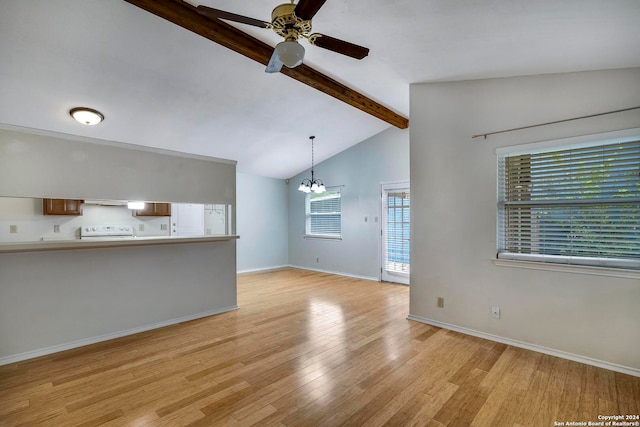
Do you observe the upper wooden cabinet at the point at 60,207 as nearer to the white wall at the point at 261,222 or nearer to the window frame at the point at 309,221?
the white wall at the point at 261,222

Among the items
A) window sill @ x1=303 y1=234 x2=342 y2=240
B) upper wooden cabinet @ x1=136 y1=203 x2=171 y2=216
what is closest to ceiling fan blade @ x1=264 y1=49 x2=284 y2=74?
upper wooden cabinet @ x1=136 y1=203 x2=171 y2=216

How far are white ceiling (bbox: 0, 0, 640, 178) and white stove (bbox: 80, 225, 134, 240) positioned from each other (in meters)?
1.90

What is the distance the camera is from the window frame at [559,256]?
2543mm

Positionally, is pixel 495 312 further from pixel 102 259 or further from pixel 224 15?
pixel 102 259

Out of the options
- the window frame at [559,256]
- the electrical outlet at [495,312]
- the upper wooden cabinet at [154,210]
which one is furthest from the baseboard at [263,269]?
the window frame at [559,256]

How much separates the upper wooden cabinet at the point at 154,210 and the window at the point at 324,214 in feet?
10.7

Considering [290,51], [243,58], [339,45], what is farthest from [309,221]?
[290,51]

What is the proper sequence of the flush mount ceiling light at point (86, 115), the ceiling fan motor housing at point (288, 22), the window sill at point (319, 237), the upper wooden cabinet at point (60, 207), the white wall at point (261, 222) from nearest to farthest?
the ceiling fan motor housing at point (288, 22) < the flush mount ceiling light at point (86, 115) < the upper wooden cabinet at point (60, 207) < the window sill at point (319, 237) < the white wall at point (261, 222)

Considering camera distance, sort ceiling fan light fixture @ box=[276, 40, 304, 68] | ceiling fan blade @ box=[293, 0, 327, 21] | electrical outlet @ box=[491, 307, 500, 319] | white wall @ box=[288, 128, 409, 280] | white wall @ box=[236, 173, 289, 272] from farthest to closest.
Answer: white wall @ box=[236, 173, 289, 272] < white wall @ box=[288, 128, 409, 280] < electrical outlet @ box=[491, 307, 500, 319] < ceiling fan light fixture @ box=[276, 40, 304, 68] < ceiling fan blade @ box=[293, 0, 327, 21]

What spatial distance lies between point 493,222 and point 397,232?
8.90 ft

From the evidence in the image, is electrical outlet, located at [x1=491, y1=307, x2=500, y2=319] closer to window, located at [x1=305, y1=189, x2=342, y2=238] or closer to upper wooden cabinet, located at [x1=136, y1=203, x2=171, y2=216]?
window, located at [x1=305, y1=189, x2=342, y2=238]

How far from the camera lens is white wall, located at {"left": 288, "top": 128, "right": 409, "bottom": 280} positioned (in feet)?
19.5

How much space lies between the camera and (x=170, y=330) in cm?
351

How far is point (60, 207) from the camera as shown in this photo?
15.9 ft
